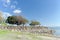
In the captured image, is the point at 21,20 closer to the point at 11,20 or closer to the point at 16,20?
the point at 16,20

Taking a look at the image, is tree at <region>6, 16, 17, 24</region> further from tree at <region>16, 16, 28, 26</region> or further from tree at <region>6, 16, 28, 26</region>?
tree at <region>16, 16, 28, 26</region>

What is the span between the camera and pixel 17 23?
67250 millimetres

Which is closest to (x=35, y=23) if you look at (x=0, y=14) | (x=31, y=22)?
(x=31, y=22)

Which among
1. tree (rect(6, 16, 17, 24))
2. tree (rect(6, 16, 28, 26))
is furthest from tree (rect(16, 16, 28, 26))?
tree (rect(6, 16, 17, 24))

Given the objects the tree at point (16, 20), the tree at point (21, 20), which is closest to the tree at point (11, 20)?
the tree at point (16, 20)

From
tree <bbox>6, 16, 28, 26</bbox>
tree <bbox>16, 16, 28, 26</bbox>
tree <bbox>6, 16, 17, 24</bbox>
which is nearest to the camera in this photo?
tree <bbox>6, 16, 17, 24</bbox>

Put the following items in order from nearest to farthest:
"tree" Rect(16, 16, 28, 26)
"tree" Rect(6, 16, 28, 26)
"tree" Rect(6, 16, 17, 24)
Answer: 1. "tree" Rect(6, 16, 17, 24)
2. "tree" Rect(6, 16, 28, 26)
3. "tree" Rect(16, 16, 28, 26)

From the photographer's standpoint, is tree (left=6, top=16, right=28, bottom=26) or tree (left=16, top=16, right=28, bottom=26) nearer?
tree (left=6, top=16, right=28, bottom=26)

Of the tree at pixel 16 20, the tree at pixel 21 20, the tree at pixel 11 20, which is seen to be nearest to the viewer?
the tree at pixel 11 20

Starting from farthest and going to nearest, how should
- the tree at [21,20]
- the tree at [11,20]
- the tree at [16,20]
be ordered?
the tree at [21,20]
the tree at [16,20]
the tree at [11,20]

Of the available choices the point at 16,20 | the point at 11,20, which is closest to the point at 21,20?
the point at 16,20

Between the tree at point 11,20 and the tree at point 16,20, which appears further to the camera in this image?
the tree at point 16,20

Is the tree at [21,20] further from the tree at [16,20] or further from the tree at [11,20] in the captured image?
the tree at [11,20]

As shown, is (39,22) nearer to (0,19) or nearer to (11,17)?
(11,17)
